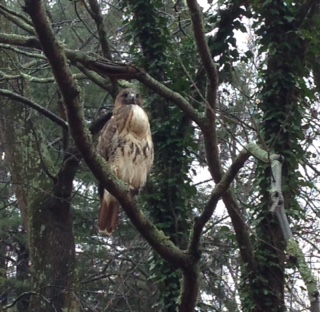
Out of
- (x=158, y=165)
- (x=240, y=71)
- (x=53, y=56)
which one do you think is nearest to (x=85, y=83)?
(x=240, y=71)

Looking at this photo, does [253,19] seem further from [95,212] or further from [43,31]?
[95,212]

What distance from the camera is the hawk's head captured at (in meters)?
6.80

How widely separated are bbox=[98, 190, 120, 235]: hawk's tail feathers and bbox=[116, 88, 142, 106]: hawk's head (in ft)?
2.98

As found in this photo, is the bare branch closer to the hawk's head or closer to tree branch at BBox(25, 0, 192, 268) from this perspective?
tree branch at BBox(25, 0, 192, 268)

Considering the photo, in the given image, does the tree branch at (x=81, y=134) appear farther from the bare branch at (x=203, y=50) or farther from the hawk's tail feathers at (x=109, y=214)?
the hawk's tail feathers at (x=109, y=214)

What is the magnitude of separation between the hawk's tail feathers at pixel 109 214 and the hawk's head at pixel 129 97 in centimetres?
91

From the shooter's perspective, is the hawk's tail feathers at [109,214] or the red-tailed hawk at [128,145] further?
the red-tailed hawk at [128,145]

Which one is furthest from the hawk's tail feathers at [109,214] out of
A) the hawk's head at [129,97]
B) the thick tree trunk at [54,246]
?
the thick tree trunk at [54,246]

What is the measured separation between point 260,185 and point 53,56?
3627 mm

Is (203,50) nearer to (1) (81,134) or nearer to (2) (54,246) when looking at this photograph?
(1) (81,134)

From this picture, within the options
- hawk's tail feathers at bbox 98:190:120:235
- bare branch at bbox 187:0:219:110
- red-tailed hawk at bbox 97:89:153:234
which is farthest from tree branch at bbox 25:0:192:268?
red-tailed hawk at bbox 97:89:153:234

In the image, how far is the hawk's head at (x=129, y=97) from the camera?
6805mm

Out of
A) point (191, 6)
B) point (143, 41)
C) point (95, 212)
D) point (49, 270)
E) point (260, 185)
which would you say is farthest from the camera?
point (95, 212)

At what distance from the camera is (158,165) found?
7.74 m
